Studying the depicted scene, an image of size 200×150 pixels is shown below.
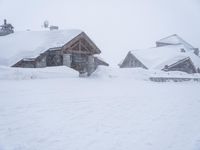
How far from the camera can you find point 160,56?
4269 centimetres

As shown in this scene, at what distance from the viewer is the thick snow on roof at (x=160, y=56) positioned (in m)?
39.1

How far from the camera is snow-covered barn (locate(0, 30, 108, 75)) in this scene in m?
22.9

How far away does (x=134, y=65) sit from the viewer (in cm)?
4478

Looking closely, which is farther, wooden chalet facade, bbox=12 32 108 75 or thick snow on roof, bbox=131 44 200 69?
thick snow on roof, bbox=131 44 200 69

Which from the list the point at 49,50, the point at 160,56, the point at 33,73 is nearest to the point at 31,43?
the point at 49,50

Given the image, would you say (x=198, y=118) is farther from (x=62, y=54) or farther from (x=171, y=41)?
(x=171, y=41)

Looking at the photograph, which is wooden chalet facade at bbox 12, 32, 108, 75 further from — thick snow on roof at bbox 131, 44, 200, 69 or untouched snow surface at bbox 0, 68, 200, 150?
thick snow on roof at bbox 131, 44, 200, 69

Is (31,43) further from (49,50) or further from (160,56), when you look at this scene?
(160,56)

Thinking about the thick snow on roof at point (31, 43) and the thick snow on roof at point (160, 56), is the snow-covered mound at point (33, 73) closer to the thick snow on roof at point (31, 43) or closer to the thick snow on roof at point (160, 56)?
the thick snow on roof at point (31, 43)

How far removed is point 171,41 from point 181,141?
52.8m

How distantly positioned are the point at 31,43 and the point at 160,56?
953 inches

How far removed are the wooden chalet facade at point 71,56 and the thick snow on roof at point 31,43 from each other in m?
0.43

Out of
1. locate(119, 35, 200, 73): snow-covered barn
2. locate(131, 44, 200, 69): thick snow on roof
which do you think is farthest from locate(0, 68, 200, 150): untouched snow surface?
locate(131, 44, 200, 69): thick snow on roof

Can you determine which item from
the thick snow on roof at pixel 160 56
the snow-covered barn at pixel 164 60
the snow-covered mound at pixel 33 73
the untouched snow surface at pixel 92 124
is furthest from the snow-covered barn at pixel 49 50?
the thick snow on roof at pixel 160 56
